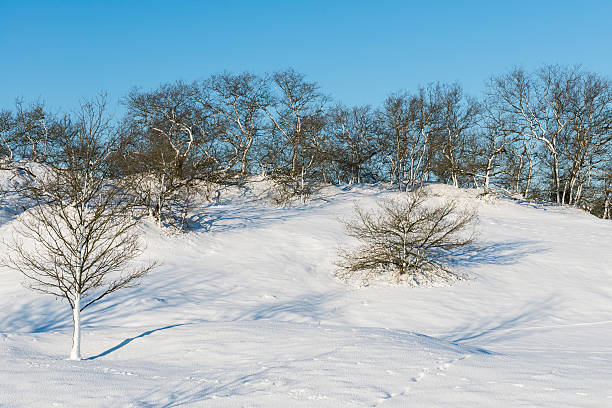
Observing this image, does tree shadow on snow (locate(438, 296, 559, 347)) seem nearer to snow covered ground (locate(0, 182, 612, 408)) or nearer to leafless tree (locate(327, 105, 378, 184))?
snow covered ground (locate(0, 182, 612, 408))

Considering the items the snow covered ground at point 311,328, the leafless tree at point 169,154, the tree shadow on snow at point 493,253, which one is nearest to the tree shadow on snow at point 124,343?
the snow covered ground at point 311,328

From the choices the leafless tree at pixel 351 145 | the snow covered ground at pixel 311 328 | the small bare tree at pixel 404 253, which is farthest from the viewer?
the leafless tree at pixel 351 145

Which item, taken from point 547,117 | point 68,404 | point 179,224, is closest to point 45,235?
point 179,224

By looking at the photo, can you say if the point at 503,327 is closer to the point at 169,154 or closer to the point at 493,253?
the point at 493,253

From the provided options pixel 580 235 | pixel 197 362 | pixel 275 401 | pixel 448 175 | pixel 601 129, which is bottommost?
pixel 197 362

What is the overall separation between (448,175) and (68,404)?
39.1 metres

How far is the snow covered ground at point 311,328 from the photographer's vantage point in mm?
6340

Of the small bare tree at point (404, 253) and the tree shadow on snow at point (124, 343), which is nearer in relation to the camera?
the tree shadow on snow at point (124, 343)

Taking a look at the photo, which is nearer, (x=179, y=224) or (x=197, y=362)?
(x=197, y=362)

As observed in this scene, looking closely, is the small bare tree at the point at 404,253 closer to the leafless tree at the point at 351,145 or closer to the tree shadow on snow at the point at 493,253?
the tree shadow on snow at the point at 493,253

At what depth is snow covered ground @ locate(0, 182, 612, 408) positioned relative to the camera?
6340 millimetres

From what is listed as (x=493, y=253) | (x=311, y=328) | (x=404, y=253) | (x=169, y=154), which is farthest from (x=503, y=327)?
(x=169, y=154)

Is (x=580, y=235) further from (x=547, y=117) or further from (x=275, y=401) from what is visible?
(x=275, y=401)

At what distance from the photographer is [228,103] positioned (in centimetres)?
3362
